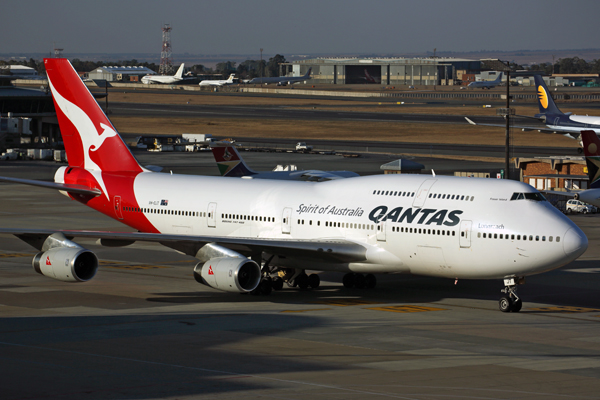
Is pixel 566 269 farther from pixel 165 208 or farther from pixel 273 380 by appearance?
pixel 273 380

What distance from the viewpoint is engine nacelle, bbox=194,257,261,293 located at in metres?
32.7

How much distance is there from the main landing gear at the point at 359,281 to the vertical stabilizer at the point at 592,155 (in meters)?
21.6

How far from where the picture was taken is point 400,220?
110ft

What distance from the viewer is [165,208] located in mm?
40781

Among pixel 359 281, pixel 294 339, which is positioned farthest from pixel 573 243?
pixel 294 339

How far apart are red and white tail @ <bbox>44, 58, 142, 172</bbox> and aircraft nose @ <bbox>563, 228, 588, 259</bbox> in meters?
22.2

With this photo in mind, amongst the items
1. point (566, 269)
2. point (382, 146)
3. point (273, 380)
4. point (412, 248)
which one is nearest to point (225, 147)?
point (566, 269)

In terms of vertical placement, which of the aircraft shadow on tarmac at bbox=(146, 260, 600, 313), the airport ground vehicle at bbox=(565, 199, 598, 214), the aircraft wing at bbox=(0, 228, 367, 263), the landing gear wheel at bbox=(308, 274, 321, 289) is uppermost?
the aircraft wing at bbox=(0, 228, 367, 263)

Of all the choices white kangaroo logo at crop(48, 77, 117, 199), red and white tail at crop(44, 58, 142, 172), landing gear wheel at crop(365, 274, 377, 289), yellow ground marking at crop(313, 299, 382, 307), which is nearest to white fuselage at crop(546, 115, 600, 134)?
landing gear wheel at crop(365, 274, 377, 289)

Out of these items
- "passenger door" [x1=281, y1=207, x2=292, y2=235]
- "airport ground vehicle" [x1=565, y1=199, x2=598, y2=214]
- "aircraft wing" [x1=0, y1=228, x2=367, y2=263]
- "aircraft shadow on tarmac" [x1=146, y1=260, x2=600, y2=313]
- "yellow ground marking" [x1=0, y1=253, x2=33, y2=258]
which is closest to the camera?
"aircraft wing" [x1=0, y1=228, x2=367, y2=263]

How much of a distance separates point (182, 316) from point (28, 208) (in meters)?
40.1

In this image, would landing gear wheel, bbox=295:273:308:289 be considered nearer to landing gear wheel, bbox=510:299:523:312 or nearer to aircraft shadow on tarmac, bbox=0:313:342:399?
aircraft shadow on tarmac, bbox=0:313:342:399

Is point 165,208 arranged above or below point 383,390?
above

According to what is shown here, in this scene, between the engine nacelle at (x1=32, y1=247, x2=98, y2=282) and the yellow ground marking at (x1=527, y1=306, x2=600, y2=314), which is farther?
the yellow ground marking at (x1=527, y1=306, x2=600, y2=314)
